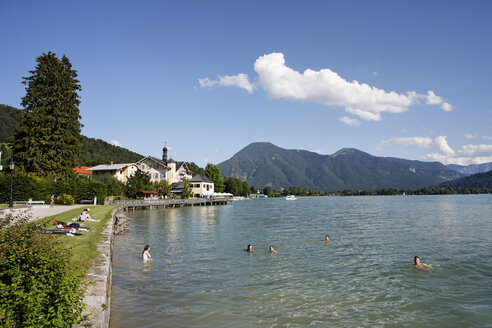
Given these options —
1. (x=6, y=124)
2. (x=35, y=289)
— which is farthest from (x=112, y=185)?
(x=6, y=124)

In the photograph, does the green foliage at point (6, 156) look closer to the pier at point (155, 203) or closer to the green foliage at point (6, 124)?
the pier at point (155, 203)

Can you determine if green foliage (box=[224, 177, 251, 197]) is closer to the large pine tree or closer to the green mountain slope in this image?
the green mountain slope

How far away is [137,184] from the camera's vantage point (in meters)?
75.0

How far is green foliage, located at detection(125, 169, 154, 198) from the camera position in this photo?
241 ft

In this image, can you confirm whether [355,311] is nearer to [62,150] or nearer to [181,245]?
[181,245]

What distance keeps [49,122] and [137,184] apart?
33673mm

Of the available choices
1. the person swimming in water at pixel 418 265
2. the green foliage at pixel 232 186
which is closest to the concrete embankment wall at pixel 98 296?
the person swimming in water at pixel 418 265

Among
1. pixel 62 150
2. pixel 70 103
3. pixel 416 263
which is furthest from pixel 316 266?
pixel 70 103

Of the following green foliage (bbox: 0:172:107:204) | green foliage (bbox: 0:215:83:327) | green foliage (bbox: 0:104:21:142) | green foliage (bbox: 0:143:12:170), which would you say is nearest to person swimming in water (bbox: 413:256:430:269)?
green foliage (bbox: 0:215:83:327)

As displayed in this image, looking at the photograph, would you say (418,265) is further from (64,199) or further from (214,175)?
(214,175)

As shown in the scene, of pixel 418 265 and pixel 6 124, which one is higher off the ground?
pixel 6 124

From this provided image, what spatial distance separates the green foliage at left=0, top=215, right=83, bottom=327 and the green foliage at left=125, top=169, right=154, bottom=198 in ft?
233

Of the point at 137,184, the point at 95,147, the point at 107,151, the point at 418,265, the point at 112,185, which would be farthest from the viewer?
the point at 107,151

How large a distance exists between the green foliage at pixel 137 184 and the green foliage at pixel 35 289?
70904 mm
